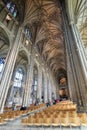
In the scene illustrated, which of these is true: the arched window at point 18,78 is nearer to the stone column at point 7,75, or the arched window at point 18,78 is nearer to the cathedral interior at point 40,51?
the cathedral interior at point 40,51

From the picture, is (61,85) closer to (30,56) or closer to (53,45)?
(53,45)

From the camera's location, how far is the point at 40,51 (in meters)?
24.9

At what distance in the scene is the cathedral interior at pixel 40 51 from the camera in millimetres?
4679

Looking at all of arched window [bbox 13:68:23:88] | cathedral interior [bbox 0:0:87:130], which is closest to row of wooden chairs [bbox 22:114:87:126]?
cathedral interior [bbox 0:0:87:130]

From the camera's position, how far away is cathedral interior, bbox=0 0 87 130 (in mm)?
4679

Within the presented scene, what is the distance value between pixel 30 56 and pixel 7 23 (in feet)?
23.9

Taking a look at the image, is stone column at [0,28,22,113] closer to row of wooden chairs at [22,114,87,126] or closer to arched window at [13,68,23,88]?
row of wooden chairs at [22,114,87,126]

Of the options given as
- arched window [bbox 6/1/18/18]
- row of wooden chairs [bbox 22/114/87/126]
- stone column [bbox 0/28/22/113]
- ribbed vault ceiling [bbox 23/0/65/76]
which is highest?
ribbed vault ceiling [bbox 23/0/65/76]

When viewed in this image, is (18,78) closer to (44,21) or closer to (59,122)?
(44,21)

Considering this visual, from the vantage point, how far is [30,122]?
4.14 metres

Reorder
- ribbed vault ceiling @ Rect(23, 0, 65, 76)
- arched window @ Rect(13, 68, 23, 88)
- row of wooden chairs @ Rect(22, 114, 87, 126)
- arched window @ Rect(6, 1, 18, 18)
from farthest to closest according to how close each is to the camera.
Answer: arched window @ Rect(13, 68, 23, 88) → ribbed vault ceiling @ Rect(23, 0, 65, 76) → arched window @ Rect(6, 1, 18, 18) → row of wooden chairs @ Rect(22, 114, 87, 126)

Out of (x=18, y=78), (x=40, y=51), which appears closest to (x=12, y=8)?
(x=40, y=51)

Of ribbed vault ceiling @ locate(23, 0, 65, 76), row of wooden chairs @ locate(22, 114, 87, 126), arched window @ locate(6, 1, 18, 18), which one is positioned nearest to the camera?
row of wooden chairs @ locate(22, 114, 87, 126)

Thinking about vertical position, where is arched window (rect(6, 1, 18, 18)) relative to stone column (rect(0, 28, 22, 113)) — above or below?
above
